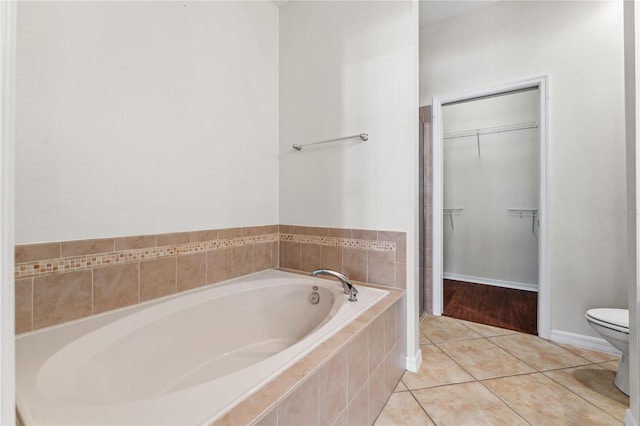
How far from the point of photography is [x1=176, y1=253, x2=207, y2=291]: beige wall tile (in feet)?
5.22

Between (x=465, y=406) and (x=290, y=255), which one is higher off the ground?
(x=290, y=255)

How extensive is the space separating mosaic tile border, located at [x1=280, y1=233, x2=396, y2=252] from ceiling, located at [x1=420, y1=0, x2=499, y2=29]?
211 centimetres

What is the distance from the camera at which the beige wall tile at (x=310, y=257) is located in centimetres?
208

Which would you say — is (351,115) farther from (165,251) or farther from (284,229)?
(165,251)

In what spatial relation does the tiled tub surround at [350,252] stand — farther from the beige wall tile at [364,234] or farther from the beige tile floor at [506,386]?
the beige tile floor at [506,386]

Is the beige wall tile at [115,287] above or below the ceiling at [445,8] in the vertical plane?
below

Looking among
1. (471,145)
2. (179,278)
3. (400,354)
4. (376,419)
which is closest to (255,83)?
(179,278)

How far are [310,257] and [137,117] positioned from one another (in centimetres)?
136

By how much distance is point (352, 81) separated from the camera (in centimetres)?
192

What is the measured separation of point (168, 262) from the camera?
5.02 ft

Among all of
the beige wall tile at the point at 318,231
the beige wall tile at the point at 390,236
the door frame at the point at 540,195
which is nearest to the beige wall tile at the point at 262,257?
the beige wall tile at the point at 318,231

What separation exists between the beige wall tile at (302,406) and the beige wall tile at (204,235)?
1115 millimetres

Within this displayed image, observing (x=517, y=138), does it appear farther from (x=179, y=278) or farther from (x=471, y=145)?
(x=179, y=278)

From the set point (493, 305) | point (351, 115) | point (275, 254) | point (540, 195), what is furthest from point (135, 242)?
point (493, 305)
